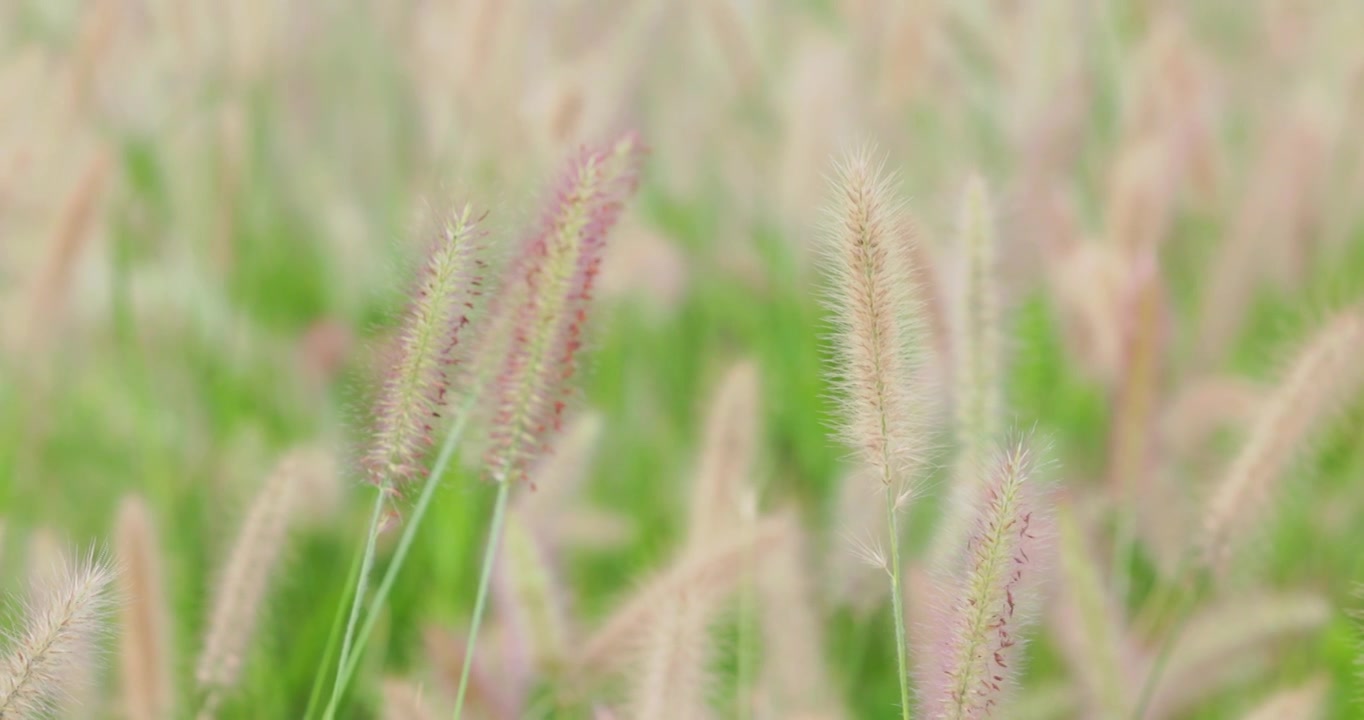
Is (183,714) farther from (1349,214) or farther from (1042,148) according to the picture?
Answer: (1349,214)

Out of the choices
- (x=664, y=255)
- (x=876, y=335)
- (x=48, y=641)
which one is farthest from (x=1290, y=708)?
(x=664, y=255)

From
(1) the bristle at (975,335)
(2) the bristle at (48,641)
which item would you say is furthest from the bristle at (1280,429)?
(2) the bristle at (48,641)

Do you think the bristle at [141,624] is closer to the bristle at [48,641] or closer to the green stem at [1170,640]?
the bristle at [48,641]

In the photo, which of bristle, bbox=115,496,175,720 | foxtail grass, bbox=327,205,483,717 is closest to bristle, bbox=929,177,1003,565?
foxtail grass, bbox=327,205,483,717

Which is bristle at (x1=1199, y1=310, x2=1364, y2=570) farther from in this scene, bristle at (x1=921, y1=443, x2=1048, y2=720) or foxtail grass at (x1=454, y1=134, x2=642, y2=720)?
foxtail grass at (x1=454, y1=134, x2=642, y2=720)

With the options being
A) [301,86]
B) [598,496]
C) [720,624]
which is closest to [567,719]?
[720,624]
